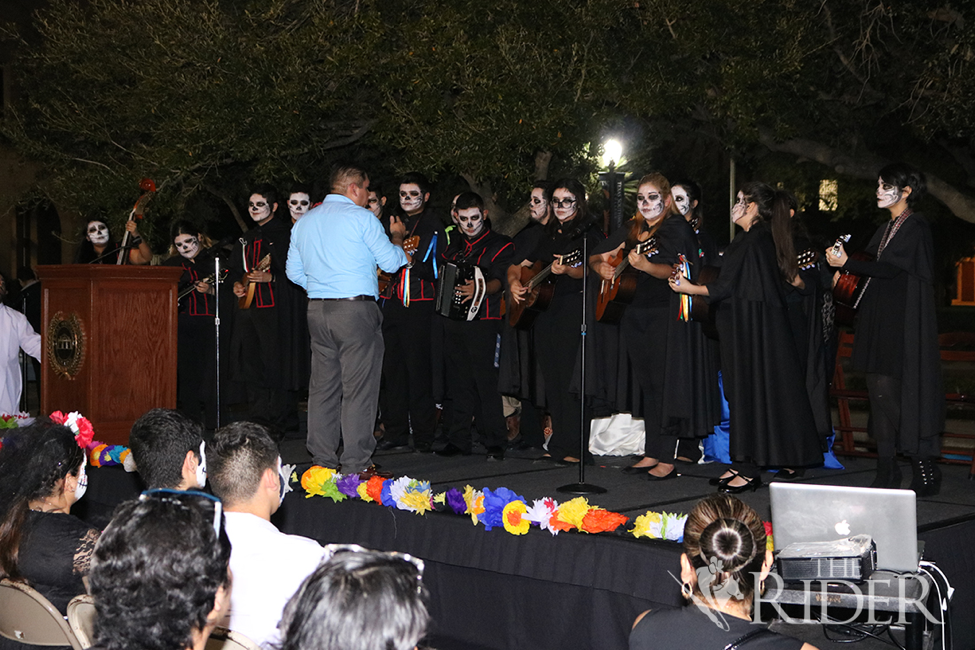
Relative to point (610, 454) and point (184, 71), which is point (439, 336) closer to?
point (610, 454)

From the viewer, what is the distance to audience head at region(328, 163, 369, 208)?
6656 millimetres

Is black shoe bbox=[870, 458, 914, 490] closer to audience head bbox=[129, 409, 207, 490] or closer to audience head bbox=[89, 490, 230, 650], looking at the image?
audience head bbox=[129, 409, 207, 490]

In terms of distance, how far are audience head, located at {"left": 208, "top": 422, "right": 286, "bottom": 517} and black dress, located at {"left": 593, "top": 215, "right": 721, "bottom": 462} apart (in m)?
3.79

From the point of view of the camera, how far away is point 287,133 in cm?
988

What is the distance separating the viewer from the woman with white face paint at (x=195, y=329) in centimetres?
967

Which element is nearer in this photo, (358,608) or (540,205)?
(358,608)

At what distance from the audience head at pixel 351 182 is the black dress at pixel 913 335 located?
293cm

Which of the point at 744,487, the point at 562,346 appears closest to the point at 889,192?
the point at 744,487

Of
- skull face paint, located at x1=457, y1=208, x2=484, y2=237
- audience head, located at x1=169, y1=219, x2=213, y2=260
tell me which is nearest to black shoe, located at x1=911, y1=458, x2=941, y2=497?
skull face paint, located at x1=457, y1=208, x2=484, y2=237

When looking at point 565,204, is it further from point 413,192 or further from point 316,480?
point 316,480

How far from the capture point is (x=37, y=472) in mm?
3807

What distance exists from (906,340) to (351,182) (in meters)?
3.45

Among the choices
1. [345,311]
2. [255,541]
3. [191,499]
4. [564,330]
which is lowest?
[255,541]

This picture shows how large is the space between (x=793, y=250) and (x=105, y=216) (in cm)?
848
